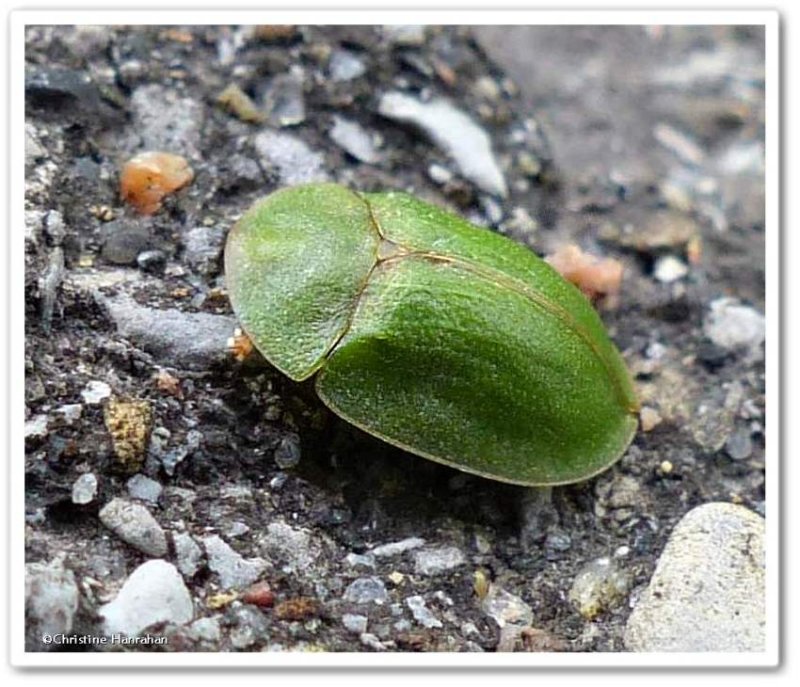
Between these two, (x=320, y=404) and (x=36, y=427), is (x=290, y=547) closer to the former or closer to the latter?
(x=320, y=404)

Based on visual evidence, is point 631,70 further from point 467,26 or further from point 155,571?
point 155,571

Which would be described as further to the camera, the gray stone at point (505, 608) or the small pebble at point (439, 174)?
the small pebble at point (439, 174)

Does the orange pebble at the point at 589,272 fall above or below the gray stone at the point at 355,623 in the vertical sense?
above

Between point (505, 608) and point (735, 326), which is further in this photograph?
point (735, 326)

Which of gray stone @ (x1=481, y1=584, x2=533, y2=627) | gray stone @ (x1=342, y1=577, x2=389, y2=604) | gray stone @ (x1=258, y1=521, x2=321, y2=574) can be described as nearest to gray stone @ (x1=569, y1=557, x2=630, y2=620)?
gray stone @ (x1=481, y1=584, x2=533, y2=627)

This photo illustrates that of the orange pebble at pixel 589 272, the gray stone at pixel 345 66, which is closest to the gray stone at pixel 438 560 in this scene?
the orange pebble at pixel 589 272

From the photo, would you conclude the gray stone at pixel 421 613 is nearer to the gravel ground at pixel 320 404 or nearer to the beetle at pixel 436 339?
the gravel ground at pixel 320 404

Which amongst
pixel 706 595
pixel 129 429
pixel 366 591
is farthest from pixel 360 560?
pixel 706 595
